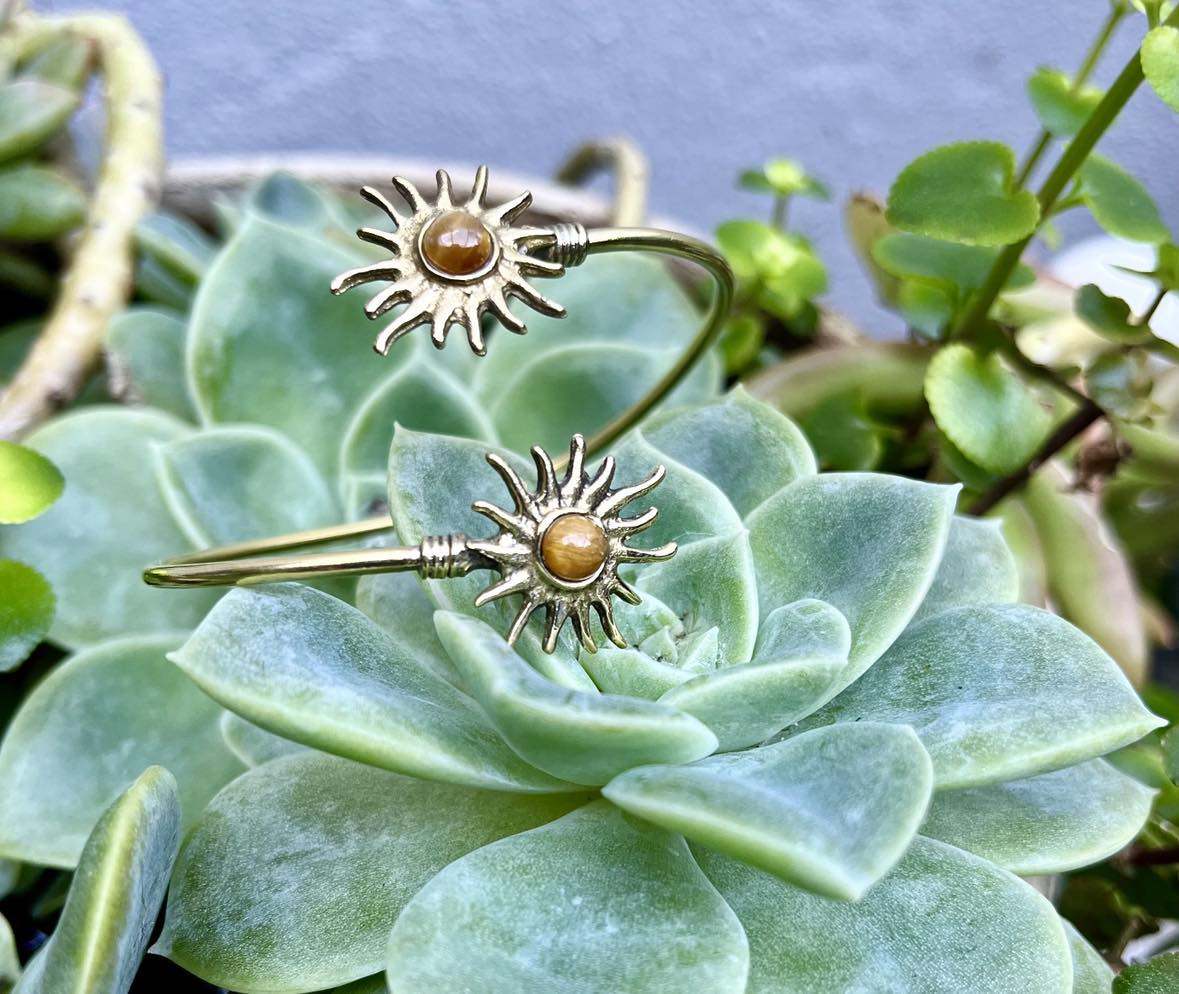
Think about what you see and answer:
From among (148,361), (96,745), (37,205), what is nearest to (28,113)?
(37,205)

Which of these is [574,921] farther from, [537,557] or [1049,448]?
[1049,448]

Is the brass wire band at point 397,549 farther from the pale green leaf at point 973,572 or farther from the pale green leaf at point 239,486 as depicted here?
the pale green leaf at point 973,572

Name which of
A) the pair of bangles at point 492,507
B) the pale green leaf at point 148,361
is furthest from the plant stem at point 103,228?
the pair of bangles at point 492,507

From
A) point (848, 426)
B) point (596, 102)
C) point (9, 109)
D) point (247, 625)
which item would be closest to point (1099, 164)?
point (848, 426)

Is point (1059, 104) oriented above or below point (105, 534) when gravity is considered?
above

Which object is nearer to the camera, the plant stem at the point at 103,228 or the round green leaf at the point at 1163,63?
the round green leaf at the point at 1163,63

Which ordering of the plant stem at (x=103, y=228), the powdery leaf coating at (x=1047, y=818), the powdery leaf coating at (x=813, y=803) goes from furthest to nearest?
the plant stem at (x=103, y=228) < the powdery leaf coating at (x=1047, y=818) < the powdery leaf coating at (x=813, y=803)

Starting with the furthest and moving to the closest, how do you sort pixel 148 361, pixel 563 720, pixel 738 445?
pixel 148 361 → pixel 738 445 → pixel 563 720
